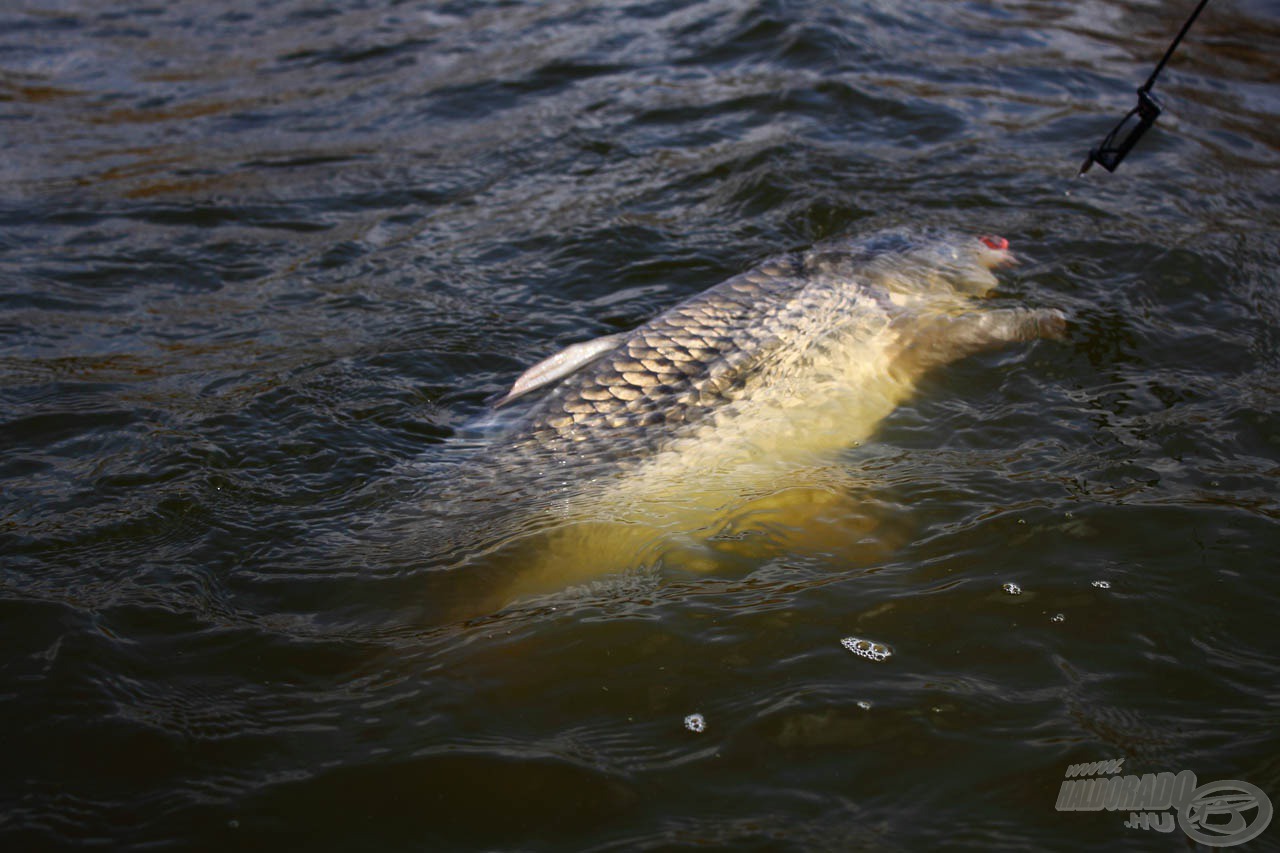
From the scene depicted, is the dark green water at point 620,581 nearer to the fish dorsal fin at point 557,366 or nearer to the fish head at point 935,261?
the fish head at point 935,261

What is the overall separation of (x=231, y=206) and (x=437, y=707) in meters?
4.82

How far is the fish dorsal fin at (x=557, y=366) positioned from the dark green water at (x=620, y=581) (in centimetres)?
35

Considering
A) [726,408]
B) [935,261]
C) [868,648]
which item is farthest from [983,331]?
[868,648]

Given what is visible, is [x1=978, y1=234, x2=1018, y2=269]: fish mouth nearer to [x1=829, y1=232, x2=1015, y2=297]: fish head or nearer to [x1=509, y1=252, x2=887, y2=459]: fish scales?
[x1=829, y1=232, x2=1015, y2=297]: fish head

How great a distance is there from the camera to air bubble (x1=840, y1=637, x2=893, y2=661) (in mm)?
2843

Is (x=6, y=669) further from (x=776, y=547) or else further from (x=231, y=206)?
(x=231, y=206)

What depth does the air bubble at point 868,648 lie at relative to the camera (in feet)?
9.33

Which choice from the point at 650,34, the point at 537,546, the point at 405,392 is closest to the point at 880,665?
the point at 537,546

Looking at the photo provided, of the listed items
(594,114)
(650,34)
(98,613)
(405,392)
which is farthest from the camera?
(650,34)

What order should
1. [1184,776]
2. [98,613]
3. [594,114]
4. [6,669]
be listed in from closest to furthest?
[1184,776] < [6,669] < [98,613] < [594,114]

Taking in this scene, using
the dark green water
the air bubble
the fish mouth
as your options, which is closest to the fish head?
the fish mouth

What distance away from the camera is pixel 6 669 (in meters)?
2.79

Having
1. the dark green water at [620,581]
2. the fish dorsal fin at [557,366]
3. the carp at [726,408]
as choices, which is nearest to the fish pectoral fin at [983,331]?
the carp at [726,408]

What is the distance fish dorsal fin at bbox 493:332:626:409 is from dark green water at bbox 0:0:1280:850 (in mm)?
353
